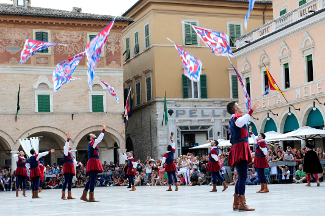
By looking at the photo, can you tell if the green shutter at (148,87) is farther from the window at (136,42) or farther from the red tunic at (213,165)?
the red tunic at (213,165)

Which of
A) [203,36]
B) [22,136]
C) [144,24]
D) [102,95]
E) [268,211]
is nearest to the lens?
[268,211]

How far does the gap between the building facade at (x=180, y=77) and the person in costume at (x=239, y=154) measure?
29799mm

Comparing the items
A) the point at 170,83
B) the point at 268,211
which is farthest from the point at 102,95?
the point at 268,211

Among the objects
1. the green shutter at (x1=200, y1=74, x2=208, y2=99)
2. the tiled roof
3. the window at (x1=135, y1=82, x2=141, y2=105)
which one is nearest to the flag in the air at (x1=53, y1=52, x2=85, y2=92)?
the tiled roof

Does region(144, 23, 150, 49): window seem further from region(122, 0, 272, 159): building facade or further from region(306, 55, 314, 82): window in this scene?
region(306, 55, 314, 82): window

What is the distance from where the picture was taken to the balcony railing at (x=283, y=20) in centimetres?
3109

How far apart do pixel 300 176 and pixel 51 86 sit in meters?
19.9

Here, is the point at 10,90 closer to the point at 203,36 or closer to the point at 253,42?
the point at 253,42

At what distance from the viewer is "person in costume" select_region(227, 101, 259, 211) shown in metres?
10.8

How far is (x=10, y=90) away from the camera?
124 feet

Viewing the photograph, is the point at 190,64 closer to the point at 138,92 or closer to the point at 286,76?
the point at 286,76

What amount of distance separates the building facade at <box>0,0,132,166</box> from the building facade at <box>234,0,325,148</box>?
946 cm

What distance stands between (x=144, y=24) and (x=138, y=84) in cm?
475

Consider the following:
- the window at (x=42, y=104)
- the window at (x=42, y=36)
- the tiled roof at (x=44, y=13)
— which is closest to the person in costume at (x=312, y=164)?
the window at (x=42, y=104)
